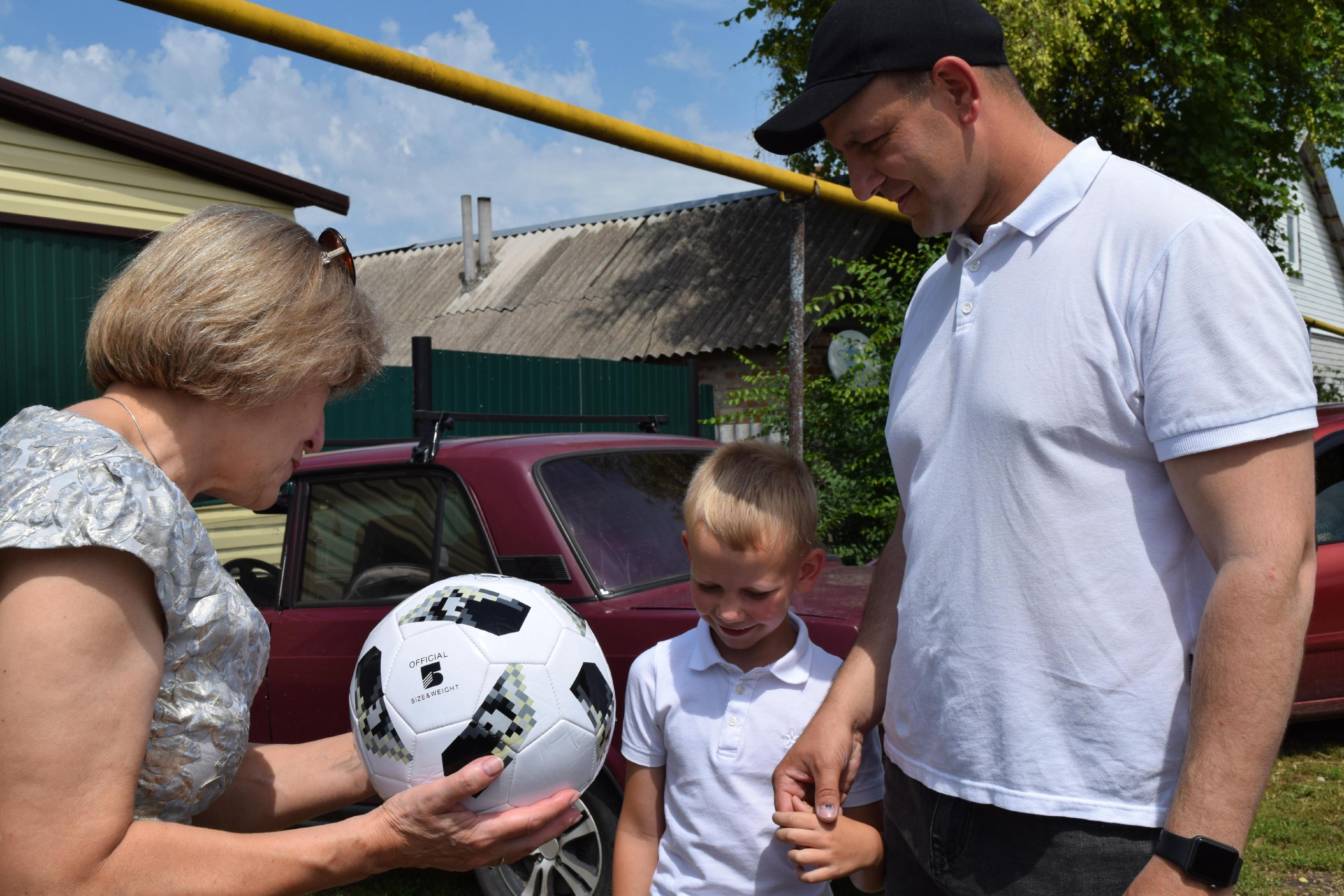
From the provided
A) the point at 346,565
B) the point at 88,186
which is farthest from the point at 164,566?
the point at 88,186

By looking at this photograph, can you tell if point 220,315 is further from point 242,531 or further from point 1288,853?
point 242,531

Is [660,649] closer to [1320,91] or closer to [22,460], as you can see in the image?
[22,460]

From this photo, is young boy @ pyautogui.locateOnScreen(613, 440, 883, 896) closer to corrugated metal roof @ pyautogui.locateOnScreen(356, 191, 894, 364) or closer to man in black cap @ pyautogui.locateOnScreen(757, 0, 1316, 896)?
man in black cap @ pyautogui.locateOnScreen(757, 0, 1316, 896)

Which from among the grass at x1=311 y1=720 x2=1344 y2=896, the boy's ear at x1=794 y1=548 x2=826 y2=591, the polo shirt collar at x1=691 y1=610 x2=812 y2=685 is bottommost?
the grass at x1=311 y1=720 x2=1344 y2=896

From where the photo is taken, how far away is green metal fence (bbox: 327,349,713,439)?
30.7ft

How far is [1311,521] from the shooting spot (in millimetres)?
1458

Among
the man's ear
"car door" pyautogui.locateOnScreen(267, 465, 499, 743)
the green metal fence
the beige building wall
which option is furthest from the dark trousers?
the beige building wall

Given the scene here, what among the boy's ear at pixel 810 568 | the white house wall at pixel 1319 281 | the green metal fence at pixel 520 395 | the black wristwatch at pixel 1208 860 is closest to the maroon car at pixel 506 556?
the boy's ear at pixel 810 568

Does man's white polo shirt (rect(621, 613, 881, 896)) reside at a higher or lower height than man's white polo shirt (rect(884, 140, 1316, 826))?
lower

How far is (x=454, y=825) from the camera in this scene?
5.81 feet

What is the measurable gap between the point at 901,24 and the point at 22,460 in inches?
59.3

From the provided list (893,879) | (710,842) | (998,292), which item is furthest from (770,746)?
(998,292)

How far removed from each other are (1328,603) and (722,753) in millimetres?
4406

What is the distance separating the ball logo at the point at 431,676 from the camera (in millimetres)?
1891
